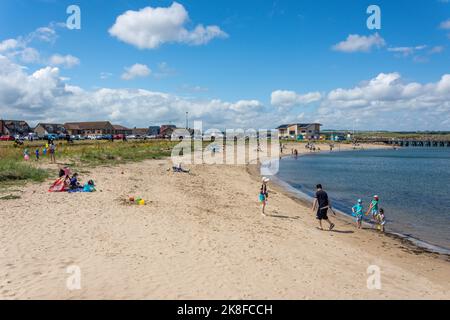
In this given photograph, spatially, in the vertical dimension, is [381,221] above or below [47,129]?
below

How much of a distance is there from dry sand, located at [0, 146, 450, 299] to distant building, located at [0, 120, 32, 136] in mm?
97107

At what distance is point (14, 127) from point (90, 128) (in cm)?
2325

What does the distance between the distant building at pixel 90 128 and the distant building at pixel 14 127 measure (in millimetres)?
13409

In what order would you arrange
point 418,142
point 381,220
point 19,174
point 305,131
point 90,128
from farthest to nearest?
point 305,131, point 418,142, point 90,128, point 19,174, point 381,220

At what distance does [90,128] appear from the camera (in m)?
117

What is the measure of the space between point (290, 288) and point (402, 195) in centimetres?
2229

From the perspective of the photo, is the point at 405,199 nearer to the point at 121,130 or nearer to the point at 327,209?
the point at 327,209

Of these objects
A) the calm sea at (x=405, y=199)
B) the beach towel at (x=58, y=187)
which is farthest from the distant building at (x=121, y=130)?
the beach towel at (x=58, y=187)

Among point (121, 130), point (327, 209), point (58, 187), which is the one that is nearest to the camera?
point (327, 209)

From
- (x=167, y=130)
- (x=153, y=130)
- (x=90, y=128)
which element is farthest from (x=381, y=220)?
(x=153, y=130)

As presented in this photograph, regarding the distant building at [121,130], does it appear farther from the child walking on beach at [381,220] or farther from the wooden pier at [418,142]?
→ the child walking on beach at [381,220]

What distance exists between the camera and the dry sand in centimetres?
708

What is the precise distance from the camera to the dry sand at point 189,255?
7078 mm

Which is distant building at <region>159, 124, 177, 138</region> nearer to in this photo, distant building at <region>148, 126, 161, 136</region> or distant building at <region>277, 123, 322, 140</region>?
distant building at <region>148, 126, 161, 136</region>
